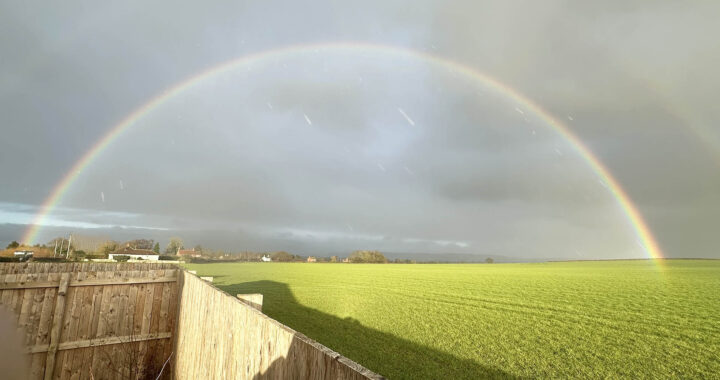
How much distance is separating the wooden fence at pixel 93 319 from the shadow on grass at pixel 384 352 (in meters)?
5.21

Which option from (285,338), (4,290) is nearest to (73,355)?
(4,290)

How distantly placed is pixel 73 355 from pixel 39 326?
31.3 inches

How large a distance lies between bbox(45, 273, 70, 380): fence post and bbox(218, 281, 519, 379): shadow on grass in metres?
6.63

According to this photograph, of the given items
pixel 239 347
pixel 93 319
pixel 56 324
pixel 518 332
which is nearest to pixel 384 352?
pixel 518 332

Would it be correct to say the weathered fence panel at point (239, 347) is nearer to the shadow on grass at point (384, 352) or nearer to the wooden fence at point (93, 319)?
the wooden fence at point (93, 319)

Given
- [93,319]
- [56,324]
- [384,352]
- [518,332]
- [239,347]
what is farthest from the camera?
[518,332]

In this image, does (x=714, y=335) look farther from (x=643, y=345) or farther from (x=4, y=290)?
(x=4, y=290)

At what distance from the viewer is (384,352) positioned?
35.1 feet

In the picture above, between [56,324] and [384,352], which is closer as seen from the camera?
[56,324]

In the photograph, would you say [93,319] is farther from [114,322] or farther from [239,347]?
[239,347]

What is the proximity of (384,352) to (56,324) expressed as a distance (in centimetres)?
797

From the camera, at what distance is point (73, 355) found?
21.7ft

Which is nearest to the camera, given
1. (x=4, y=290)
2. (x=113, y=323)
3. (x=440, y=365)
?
(x=4, y=290)

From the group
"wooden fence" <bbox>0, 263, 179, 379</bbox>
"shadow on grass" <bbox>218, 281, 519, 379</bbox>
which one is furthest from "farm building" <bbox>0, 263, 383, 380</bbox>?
"shadow on grass" <bbox>218, 281, 519, 379</bbox>
